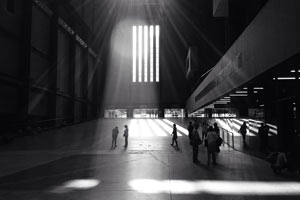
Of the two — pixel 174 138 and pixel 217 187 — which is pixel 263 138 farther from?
pixel 217 187

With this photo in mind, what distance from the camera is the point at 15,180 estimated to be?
7.73m

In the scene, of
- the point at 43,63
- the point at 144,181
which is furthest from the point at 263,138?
→ the point at 43,63

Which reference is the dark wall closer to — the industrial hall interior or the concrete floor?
the industrial hall interior

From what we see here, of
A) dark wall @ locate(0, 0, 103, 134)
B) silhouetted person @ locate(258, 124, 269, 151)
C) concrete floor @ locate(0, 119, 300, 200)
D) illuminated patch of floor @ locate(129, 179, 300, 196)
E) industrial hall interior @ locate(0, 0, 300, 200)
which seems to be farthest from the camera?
dark wall @ locate(0, 0, 103, 134)

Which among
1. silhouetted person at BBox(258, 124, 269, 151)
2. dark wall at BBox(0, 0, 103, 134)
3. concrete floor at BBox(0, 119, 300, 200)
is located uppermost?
dark wall at BBox(0, 0, 103, 134)

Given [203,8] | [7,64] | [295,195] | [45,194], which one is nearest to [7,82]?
[7,64]

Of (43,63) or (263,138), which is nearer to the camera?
(263,138)

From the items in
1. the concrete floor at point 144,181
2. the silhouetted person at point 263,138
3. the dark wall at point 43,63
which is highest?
the dark wall at point 43,63

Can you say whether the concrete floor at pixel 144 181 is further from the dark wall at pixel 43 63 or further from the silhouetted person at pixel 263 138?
the dark wall at pixel 43 63

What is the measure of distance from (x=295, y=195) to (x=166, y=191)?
2.93m

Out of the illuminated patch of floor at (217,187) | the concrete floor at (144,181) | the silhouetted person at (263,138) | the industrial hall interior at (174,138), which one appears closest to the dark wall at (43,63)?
the industrial hall interior at (174,138)

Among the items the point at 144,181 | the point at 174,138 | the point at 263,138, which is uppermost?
the point at 263,138

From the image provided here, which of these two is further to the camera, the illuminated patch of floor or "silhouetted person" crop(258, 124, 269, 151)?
"silhouetted person" crop(258, 124, 269, 151)

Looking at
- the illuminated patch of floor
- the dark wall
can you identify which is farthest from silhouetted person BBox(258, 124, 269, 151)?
the dark wall
